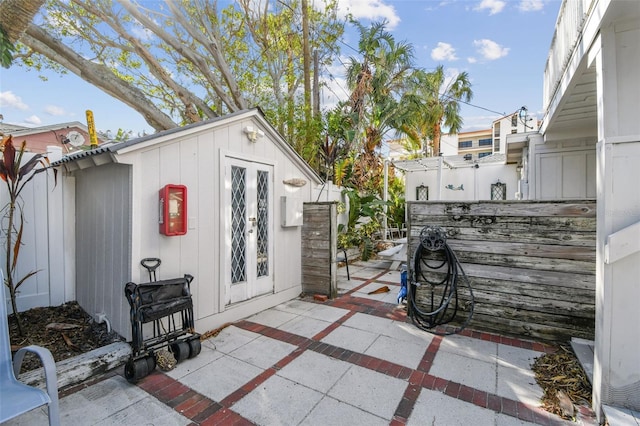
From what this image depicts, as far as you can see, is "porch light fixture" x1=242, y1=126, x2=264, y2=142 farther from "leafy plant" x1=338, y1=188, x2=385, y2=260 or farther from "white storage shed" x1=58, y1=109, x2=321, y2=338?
"leafy plant" x1=338, y1=188, x2=385, y2=260

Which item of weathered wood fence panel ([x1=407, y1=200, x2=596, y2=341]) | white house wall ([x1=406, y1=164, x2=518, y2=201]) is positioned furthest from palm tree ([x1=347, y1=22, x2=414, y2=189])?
weathered wood fence panel ([x1=407, y1=200, x2=596, y2=341])

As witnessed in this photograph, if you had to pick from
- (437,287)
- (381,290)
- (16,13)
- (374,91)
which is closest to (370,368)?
(437,287)

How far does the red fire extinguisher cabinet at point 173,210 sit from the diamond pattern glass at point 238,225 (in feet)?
2.82

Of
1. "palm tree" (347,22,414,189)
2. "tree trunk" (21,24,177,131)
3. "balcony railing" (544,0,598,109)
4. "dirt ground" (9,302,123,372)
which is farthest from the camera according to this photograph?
"palm tree" (347,22,414,189)

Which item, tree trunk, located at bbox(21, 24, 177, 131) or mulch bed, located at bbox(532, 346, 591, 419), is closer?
mulch bed, located at bbox(532, 346, 591, 419)

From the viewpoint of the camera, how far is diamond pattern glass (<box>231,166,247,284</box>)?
168 inches

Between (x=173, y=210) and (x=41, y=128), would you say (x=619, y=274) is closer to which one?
(x=173, y=210)

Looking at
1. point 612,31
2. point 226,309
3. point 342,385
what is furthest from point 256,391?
point 612,31

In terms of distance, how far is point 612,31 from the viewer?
8.13 ft

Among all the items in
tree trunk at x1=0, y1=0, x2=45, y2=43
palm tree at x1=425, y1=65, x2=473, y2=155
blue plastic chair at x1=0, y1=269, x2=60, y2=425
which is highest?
palm tree at x1=425, y1=65, x2=473, y2=155

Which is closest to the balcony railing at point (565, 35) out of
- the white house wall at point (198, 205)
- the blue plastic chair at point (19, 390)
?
the white house wall at point (198, 205)

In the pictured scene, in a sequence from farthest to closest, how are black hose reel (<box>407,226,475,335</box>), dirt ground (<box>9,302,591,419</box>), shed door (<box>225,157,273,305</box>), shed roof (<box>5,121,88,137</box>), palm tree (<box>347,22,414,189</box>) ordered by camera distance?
shed roof (<box>5,121,88,137</box>) → palm tree (<box>347,22,414,189</box>) → shed door (<box>225,157,273,305</box>) → black hose reel (<box>407,226,475,335</box>) → dirt ground (<box>9,302,591,419</box>)

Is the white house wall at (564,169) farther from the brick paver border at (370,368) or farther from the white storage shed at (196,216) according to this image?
the white storage shed at (196,216)

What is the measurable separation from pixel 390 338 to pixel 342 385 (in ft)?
3.97
